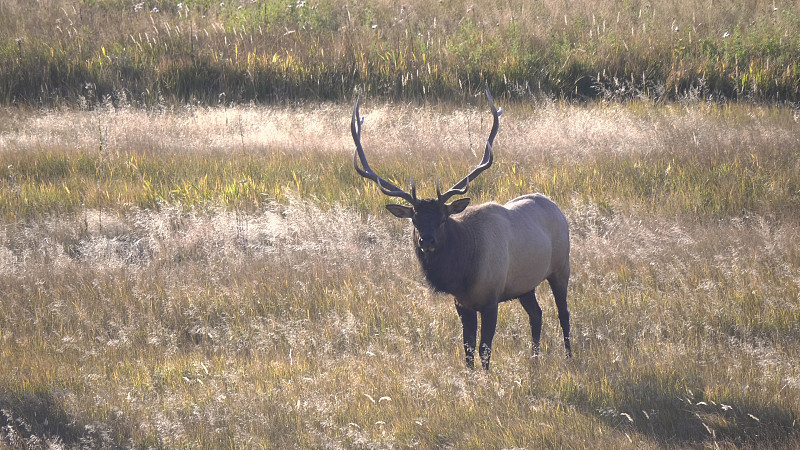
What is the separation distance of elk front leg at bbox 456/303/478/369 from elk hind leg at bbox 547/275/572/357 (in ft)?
2.93

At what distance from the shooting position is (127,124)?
521 inches

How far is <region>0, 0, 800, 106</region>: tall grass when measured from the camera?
1488 centimetres

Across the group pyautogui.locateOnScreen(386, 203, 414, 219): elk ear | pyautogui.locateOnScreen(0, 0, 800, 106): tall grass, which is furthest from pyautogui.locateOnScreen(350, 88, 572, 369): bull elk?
pyautogui.locateOnScreen(0, 0, 800, 106): tall grass

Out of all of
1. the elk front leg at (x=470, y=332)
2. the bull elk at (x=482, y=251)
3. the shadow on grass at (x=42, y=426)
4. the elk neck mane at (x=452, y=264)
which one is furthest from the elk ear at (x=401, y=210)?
the shadow on grass at (x=42, y=426)

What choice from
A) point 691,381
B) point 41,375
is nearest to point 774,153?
point 691,381

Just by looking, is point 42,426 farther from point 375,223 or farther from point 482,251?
point 375,223

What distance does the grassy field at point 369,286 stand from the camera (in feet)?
17.7

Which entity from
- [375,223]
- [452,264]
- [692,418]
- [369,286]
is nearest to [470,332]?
[452,264]

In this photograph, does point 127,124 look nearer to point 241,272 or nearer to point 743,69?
point 241,272

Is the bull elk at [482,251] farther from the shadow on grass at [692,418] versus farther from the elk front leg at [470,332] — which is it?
the shadow on grass at [692,418]

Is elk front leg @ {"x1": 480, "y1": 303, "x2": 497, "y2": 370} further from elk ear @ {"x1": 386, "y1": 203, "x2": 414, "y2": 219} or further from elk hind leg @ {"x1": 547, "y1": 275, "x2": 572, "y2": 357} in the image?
elk ear @ {"x1": 386, "y1": 203, "x2": 414, "y2": 219}

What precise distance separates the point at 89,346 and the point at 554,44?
39.9 feet

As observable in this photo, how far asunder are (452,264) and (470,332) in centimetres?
61

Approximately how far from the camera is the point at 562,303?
22.1 feet
